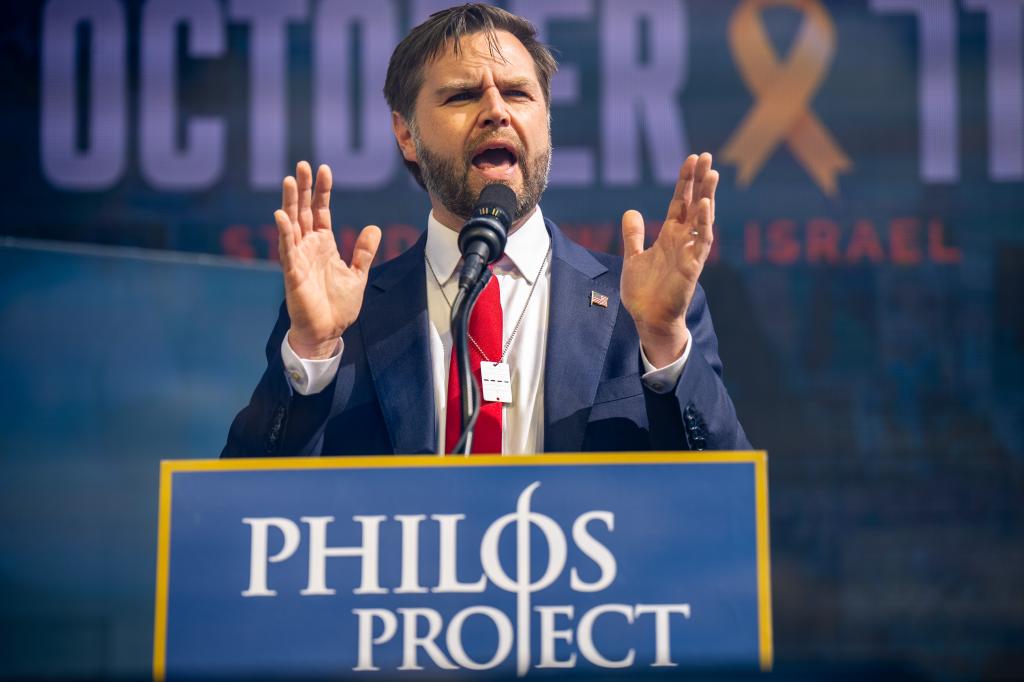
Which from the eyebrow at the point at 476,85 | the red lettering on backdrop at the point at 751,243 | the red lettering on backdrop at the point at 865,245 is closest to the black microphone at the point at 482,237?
the eyebrow at the point at 476,85

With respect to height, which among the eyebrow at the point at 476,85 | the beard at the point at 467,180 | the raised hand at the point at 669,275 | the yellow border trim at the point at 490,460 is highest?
the eyebrow at the point at 476,85

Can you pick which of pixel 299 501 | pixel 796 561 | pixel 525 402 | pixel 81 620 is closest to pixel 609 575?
pixel 299 501

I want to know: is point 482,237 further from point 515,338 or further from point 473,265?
point 515,338

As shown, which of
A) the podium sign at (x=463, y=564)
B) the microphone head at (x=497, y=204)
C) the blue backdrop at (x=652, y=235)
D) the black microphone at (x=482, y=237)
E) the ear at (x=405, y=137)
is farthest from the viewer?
the blue backdrop at (x=652, y=235)

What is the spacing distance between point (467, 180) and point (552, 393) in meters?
0.42

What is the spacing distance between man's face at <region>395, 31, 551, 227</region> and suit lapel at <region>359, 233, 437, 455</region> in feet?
0.52

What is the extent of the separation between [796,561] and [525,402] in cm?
188

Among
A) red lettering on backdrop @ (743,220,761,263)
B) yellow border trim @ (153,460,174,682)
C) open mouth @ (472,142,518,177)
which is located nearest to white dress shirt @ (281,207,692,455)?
open mouth @ (472,142,518,177)

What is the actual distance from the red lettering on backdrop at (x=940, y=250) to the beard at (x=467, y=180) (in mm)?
1927

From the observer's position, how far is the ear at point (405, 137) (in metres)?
2.10

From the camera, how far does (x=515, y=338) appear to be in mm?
1776

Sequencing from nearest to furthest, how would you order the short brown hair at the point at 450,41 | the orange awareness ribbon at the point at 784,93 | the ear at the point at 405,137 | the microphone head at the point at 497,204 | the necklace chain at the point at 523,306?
the microphone head at the point at 497,204 → the necklace chain at the point at 523,306 → the short brown hair at the point at 450,41 → the ear at the point at 405,137 → the orange awareness ribbon at the point at 784,93

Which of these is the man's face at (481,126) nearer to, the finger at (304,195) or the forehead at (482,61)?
the forehead at (482,61)

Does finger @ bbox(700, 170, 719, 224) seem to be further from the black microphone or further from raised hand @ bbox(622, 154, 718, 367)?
the black microphone
